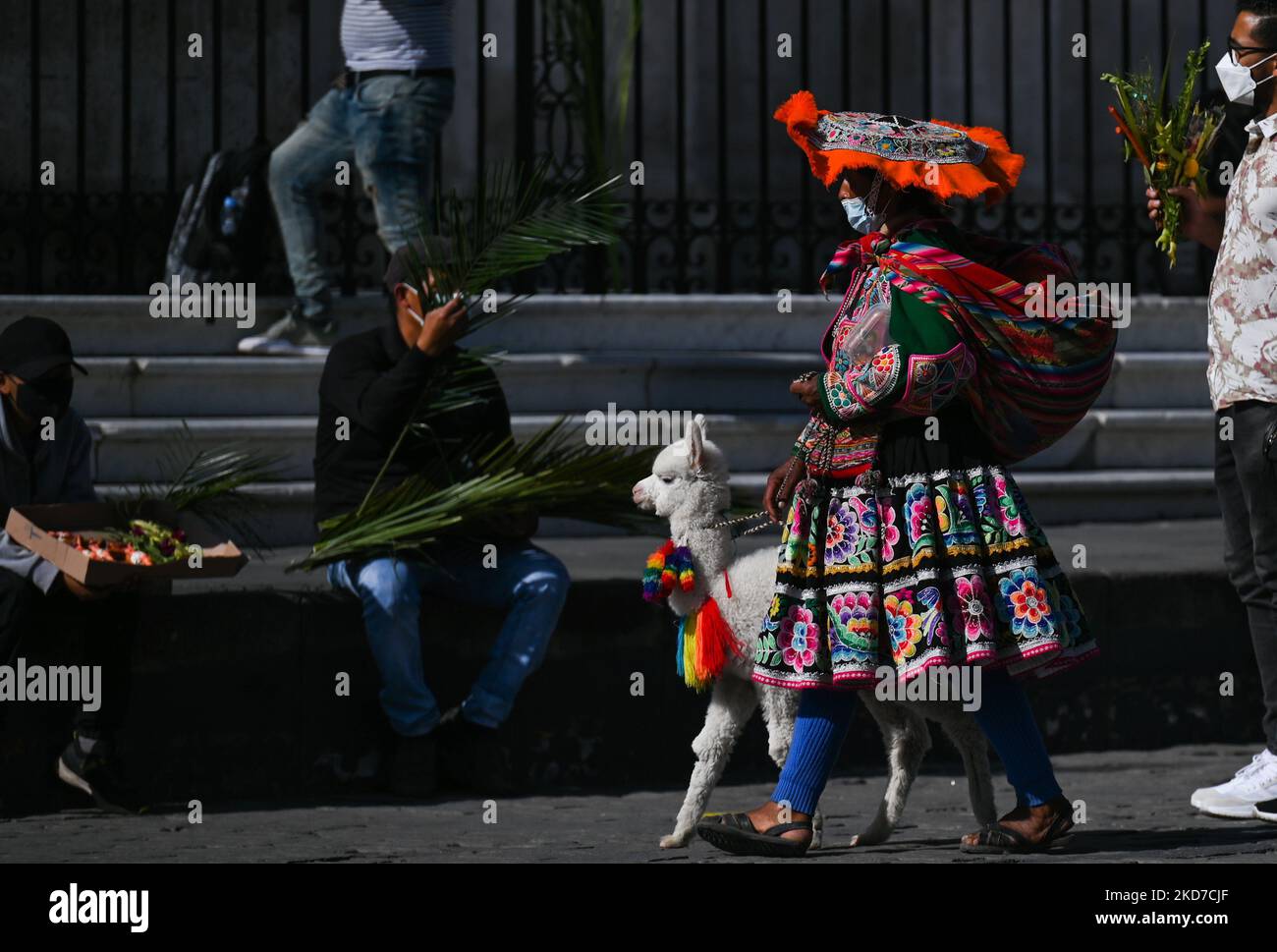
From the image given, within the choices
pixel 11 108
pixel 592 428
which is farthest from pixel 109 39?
pixel 592 428

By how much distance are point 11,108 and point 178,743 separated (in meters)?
6.67

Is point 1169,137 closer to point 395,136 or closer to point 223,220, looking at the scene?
point 395,136

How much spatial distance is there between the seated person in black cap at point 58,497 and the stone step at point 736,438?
1.49 m

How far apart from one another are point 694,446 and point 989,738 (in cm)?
117

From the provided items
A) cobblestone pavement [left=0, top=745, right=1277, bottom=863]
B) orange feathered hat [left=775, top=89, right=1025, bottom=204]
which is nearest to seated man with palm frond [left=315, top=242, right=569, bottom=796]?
cobblestone pavement [left=0, top=745, right=1277, bottom=863]

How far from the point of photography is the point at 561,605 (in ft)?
24.3

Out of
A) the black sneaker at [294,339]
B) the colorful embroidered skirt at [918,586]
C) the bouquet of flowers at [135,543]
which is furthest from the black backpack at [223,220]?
the colorful embroidered skirt at [918,586]

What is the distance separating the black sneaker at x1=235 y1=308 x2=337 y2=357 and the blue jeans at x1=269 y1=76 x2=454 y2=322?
49 mm

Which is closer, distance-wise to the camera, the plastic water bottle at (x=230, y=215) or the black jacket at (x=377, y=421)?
the black jacket at (x=377, y=421)

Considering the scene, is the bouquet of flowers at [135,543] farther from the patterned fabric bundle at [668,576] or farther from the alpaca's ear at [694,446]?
the alpaca's ear at [694,446]

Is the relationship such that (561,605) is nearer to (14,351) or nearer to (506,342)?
(14,351)

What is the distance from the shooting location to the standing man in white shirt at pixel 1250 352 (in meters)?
6.32

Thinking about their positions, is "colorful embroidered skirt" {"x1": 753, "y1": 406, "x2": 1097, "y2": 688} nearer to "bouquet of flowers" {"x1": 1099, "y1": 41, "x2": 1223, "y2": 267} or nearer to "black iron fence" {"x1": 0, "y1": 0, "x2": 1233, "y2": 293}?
"bouquet of flowers" {"x1": 1099, "y1": 41, "x2": 1223, "y2": 267}

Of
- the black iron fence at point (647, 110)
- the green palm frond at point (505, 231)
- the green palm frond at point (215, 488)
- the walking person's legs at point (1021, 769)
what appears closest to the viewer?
the walking person's legs at point (1021, 769)
